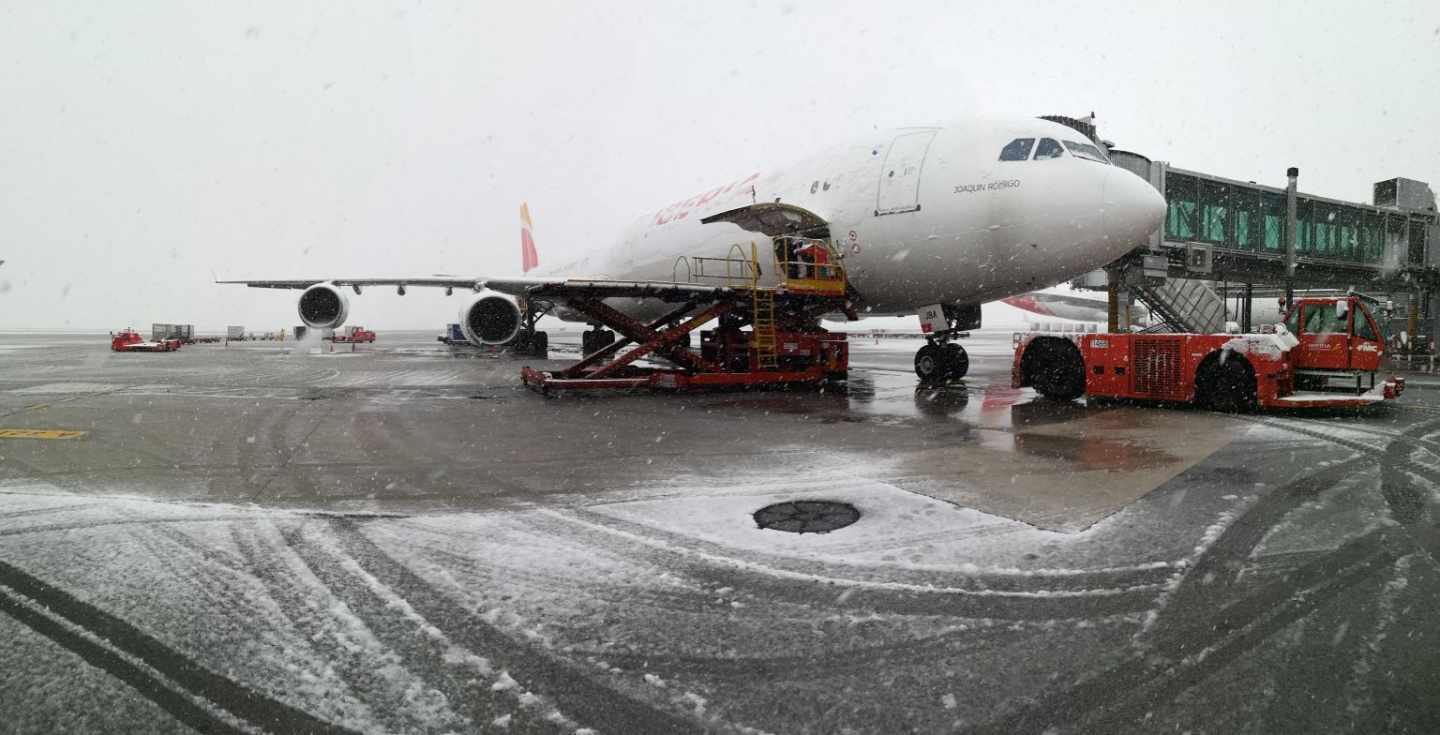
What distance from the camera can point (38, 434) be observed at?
23.0 feet

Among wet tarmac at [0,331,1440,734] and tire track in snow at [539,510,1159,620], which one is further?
tire track in snow at [539,510,1159,620]

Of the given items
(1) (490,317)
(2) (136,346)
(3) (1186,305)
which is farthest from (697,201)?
(2) (136,346)

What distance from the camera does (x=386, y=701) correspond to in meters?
2.12

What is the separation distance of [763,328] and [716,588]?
9.24 m

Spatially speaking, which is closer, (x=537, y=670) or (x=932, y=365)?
(x=537, y=670)

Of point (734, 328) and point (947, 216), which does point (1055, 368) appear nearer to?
point (947, 216)

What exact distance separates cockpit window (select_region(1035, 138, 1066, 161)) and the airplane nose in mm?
681

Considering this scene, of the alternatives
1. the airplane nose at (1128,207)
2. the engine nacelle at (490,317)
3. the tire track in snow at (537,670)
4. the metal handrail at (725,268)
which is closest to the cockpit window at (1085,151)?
the airplane nose at (1128,207)

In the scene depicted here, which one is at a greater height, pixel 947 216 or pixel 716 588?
pixel 947 216

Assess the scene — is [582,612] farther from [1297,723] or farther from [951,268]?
[951,268]

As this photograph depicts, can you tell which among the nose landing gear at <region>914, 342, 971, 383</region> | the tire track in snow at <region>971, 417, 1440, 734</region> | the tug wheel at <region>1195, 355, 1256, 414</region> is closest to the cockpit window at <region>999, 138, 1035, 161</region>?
the tug wheel at <region>1195, 355, 1256, 414</region>

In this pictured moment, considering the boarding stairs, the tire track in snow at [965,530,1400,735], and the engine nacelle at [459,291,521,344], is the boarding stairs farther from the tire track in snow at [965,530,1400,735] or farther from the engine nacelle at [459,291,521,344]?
the tire track in snow at [965,530,1400,735]

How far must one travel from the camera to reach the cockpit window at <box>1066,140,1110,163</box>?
9750mm

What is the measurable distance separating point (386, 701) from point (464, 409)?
7.82 m
